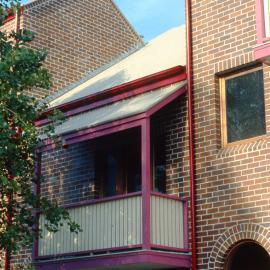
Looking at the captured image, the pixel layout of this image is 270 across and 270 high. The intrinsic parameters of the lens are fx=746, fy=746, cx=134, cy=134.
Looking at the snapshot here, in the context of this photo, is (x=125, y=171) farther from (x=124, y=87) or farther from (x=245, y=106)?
(x=245, y=106)

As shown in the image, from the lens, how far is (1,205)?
1360 cm

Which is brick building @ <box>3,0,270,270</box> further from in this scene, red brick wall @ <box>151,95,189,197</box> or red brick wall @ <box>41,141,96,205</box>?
red brick wall @ <box>41,141,96,205</box>

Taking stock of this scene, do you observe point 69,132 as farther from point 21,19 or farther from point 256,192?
point 21,19

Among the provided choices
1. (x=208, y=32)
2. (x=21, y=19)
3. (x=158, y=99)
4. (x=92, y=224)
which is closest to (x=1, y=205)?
(x=92, y=224)

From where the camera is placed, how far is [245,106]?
14453 millimetres

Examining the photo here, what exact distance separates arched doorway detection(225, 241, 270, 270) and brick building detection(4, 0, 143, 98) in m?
9.24

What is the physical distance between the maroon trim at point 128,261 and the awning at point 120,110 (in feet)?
8.58

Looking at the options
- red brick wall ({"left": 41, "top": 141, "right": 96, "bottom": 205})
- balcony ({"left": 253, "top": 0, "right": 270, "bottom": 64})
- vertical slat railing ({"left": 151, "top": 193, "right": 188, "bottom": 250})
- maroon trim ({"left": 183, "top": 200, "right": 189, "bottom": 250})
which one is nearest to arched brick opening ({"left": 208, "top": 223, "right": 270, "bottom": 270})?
maroon trim ({"left": 183, "top": 200, "right": 189, "bottom": 250})

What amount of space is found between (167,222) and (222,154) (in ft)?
5.52

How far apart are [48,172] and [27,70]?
18.2 ft

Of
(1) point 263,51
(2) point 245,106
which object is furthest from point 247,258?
(1) point 263,51

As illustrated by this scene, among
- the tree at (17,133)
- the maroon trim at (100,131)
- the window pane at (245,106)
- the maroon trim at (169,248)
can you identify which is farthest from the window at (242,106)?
the tree at (17,133)

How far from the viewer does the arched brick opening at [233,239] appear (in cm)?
1324

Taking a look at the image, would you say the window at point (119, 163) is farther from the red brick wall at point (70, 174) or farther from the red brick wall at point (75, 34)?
the red brick wall at point (75, 34)
